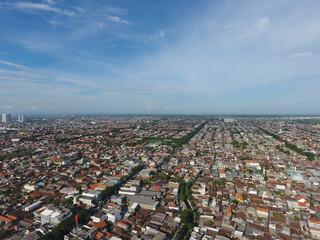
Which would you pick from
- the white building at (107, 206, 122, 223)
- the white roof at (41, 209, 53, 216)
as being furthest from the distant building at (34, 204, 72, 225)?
the white building at (107, 206, 122, 223)

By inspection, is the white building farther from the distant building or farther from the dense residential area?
the distant building

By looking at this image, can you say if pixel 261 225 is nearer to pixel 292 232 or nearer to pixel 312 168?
pixel 292 232

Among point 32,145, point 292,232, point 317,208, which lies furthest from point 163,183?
point 32,145

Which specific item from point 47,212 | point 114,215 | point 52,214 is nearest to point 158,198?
point 114,215

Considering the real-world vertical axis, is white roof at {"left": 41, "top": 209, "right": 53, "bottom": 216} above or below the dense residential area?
above

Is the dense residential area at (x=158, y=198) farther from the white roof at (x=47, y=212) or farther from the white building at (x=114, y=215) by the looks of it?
the white roof at (x=47, y=212)

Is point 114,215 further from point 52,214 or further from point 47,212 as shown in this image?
point 47,212

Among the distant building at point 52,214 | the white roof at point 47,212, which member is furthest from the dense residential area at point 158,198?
the white roof at point 47,212

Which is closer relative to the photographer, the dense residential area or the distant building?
the dense residential area

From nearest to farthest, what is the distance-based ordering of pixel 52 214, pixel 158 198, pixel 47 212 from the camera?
pixel 52 214 < pixel 47 212 < pixel 158 198

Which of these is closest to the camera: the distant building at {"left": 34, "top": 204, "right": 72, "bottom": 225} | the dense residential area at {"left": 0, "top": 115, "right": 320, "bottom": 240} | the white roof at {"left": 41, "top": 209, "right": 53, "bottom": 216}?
the dense residential area at {"left": 0, "top": 115, "right": 320, "bottom": 240}

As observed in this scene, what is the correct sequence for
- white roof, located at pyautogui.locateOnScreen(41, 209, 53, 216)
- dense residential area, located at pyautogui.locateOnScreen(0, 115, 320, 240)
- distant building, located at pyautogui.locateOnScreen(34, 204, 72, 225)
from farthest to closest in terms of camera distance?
white roof, located at pyautogui.locateOnScreen(41, 209, 53, 216)
distant building, located at pyautogui.locateOnScreen(34, 204, 72, 225)
dense residential area, located at pyautogui.locateOnScreen(0, 115, 320, 240)
